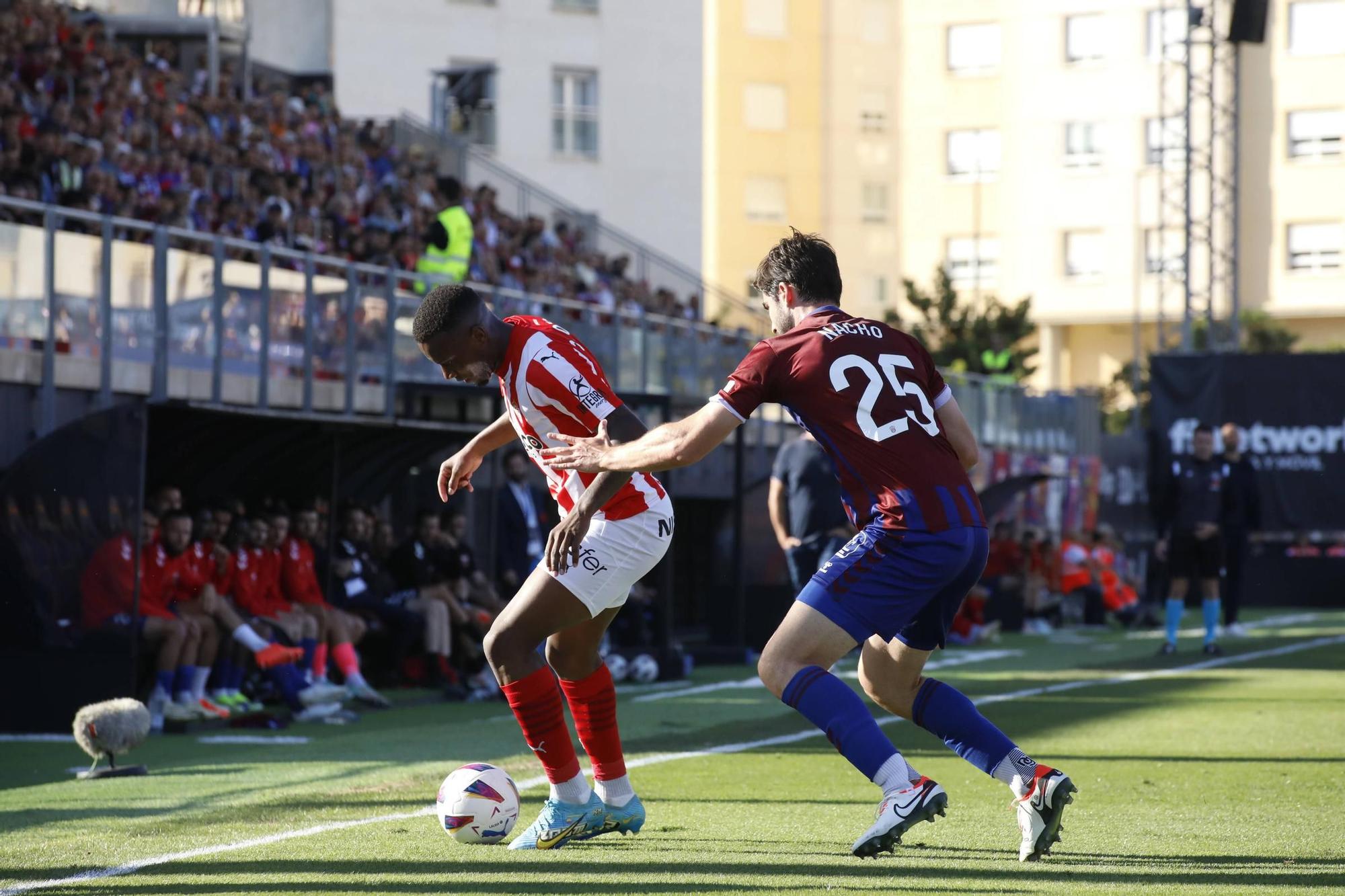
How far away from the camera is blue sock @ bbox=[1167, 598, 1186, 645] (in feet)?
59.8

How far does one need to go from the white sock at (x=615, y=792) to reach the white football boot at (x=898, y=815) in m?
1.40

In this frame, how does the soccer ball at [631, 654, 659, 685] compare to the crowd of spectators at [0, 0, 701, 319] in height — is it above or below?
below

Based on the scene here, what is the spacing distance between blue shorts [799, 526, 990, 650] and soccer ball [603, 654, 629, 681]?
9584mm

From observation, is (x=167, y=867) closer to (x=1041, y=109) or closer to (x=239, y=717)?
(x=239, y=717)

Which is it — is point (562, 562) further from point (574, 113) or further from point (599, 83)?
point (599, 83)

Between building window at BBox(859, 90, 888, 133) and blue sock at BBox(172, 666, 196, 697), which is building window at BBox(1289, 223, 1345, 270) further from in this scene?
blue sock at BBox(172, 666, 196, 697)

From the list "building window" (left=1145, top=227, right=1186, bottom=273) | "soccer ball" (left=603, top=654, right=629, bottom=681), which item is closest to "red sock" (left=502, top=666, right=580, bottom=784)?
"soccer ball" (left=603, top=654, right=629, bottom=681)

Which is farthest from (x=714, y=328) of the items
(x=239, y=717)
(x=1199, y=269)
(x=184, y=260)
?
(x=1199, y=269)

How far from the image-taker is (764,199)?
2753 inches

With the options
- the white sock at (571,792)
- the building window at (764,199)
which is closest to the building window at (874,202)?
the building window at (764,199)

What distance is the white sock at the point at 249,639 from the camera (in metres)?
13.1

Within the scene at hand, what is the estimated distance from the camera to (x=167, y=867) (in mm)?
6781

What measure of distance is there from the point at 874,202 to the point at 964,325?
80.8ft

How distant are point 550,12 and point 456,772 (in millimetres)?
38052
